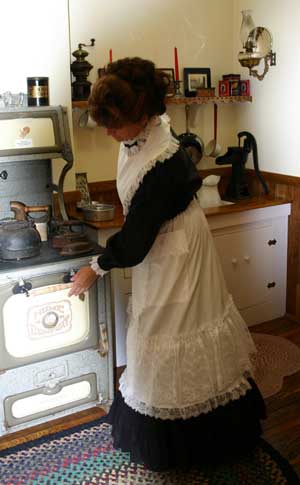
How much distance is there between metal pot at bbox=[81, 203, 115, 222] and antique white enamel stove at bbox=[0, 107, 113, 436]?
0.30 m

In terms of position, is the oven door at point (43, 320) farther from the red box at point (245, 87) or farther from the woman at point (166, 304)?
the red box at point (245, 87)

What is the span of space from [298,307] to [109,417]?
5.19 feet

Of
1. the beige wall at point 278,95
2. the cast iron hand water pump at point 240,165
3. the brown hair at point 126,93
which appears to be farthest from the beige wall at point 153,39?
the brown hair at point 126,93

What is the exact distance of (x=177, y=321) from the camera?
198 cm

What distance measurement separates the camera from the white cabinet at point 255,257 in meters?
3.17

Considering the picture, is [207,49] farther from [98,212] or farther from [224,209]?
[98,212]

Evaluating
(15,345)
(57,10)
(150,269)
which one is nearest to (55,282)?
(15,345)

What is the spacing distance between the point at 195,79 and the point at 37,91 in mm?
1223

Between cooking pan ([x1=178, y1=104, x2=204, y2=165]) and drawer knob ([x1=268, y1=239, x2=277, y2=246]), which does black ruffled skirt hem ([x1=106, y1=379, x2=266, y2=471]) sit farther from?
cooking pan ([x1=178, y1=104, x2=204, y2=165])

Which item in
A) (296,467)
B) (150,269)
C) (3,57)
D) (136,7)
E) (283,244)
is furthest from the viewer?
(283,244)

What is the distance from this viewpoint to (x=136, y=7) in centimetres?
313

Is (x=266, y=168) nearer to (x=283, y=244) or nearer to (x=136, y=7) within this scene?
(x=283, y=244)

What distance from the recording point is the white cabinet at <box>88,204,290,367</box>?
3.17 m

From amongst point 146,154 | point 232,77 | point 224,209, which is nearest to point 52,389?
point 146,154
